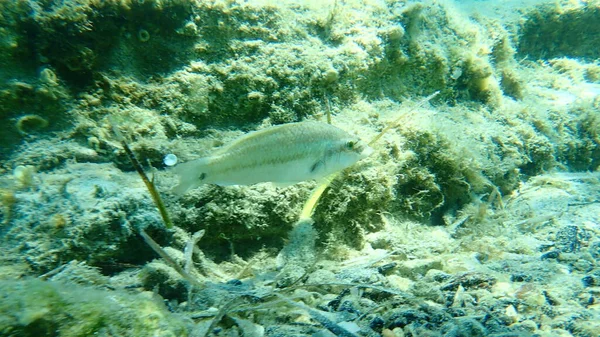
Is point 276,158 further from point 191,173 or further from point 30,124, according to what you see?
point 30,124

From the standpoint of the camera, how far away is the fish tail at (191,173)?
1.97 metres

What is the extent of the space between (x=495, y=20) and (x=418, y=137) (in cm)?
453

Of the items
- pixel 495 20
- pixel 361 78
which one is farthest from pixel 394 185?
pixel 495 20

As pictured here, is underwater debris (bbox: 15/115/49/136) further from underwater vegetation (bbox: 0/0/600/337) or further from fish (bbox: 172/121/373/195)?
fish (bbox: 172/121/373/195)

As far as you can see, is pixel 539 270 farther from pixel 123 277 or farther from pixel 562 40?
pixel 562 40

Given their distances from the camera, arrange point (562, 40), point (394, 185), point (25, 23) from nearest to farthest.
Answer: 1. point (25, 23)
2. point (394, 185)
3. point (562, 40)

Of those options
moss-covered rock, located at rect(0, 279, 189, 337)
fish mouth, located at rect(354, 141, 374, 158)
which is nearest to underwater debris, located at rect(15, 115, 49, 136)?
moss-covered rock, located at rect(0, 279, 189, 337)

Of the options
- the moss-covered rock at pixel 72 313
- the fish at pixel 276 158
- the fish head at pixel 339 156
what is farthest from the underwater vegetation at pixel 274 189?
the fish head at pixel 339 156

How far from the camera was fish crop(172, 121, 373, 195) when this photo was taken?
2004 millimetres

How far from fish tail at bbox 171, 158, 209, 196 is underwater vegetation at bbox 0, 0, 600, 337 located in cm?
19

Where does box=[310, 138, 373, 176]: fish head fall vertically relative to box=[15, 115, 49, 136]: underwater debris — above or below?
below

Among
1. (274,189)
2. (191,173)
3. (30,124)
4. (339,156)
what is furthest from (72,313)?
(30,124)

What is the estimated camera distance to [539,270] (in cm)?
256

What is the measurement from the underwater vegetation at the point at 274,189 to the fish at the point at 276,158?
183 mm
